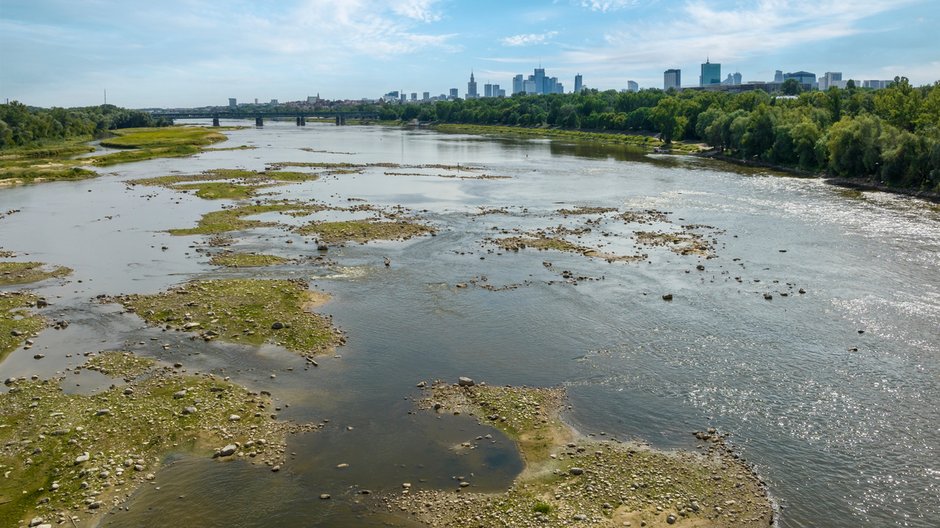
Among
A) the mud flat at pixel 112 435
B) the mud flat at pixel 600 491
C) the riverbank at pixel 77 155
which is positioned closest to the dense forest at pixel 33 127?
the riverbank at pixel 77 155

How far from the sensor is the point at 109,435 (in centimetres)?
1961

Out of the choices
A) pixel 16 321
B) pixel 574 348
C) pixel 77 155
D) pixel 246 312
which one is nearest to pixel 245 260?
pixel 246 312

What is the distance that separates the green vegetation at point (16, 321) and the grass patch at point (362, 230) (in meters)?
18.6

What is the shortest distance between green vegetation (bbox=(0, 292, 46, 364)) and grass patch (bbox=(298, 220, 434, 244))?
60.9 ft

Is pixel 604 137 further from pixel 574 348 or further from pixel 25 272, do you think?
pixel 574 348

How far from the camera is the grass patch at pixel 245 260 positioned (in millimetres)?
39812

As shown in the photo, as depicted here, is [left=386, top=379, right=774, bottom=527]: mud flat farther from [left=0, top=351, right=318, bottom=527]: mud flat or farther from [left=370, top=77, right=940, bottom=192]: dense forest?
[left=370, top=77, right=940, bottom=192]: dense forest

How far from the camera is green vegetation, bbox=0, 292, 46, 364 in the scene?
2692cm

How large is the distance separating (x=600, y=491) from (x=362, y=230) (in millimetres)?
35851

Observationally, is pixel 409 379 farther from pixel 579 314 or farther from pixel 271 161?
pixel 271 161

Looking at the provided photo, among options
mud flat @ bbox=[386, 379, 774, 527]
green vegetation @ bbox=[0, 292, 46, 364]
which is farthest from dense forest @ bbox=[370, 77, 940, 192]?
green vegetation @ bbox=[0, 292, 46, 364]

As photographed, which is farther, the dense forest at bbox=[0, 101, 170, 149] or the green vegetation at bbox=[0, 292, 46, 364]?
the dense forest at bbox=[0, 101, 170, 149]

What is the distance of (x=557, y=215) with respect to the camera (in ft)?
189

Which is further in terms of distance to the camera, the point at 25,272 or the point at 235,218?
the point at 235,218
